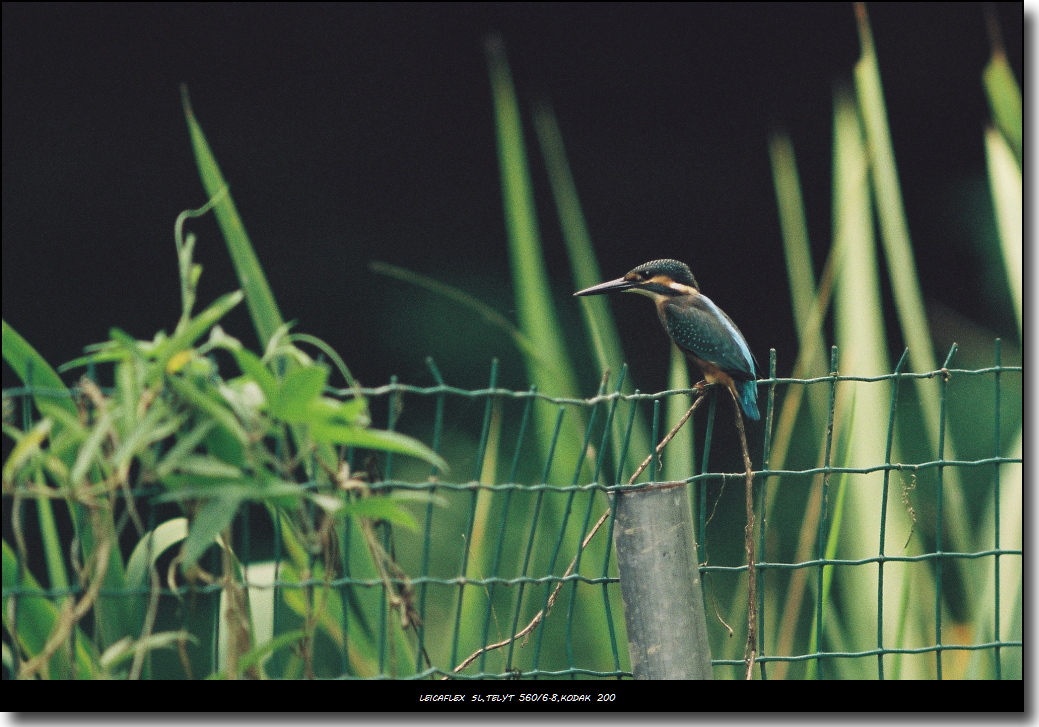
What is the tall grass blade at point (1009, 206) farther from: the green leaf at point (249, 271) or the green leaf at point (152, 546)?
the green leaf at point (152, 546)

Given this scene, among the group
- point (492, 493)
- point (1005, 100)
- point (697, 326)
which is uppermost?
point (1005, 100)

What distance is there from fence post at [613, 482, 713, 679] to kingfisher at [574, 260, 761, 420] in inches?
19.0

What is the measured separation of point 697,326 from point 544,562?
0.95 metres

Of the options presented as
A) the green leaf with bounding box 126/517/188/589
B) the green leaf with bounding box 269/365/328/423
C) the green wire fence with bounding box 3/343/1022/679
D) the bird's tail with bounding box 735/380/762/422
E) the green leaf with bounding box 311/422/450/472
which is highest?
the green leaf with bounding box 269/365/328/423

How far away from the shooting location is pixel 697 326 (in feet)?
5.11

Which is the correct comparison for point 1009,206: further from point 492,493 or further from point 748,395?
point 492,493

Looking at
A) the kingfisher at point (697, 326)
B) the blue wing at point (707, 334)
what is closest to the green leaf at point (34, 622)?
the kingfisher at point (697, 326)

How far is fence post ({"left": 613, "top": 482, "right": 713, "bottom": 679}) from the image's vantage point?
103cm

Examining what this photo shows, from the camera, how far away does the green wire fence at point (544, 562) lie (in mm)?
960

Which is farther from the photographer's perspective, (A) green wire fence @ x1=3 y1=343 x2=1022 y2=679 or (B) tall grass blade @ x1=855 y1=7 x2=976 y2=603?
(B) tall grass blade @ x1=855 y1=7 x2=976 y2=603

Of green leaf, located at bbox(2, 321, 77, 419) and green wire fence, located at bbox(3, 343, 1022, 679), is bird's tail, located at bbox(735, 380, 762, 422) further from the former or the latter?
green leaf, located at bbox(2, 321, 77, 419)

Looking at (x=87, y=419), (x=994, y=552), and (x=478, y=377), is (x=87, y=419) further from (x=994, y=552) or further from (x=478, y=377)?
(x=478, y=377)

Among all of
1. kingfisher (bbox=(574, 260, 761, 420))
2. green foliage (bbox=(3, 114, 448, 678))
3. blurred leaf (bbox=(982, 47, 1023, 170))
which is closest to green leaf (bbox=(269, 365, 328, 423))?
green foliage (bbox=(3, 114, 448, 678))

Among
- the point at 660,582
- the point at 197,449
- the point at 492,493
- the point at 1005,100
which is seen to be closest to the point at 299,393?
→ the point at 197,449
